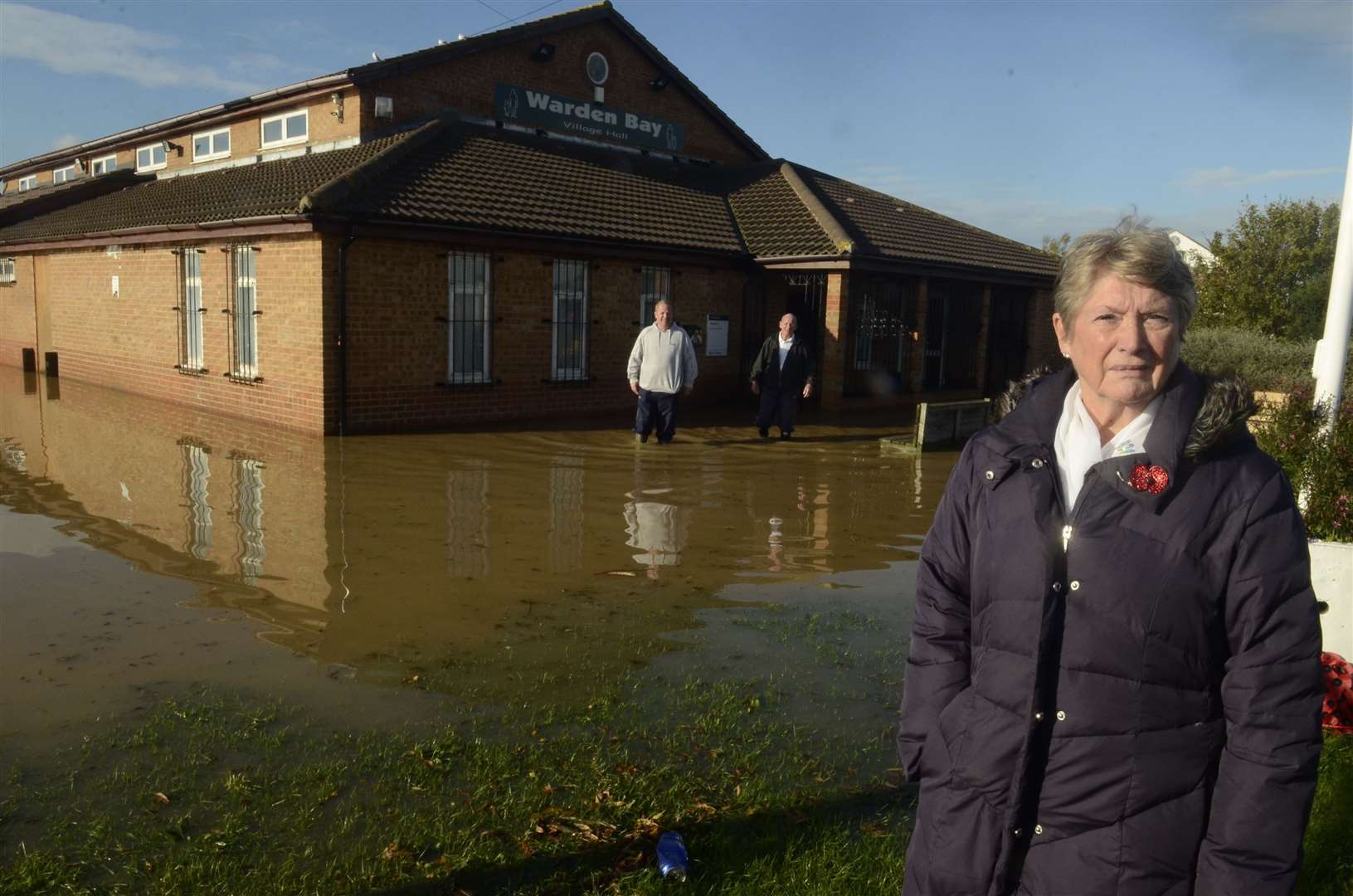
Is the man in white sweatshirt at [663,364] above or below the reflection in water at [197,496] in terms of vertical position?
above

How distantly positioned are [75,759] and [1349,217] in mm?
7510

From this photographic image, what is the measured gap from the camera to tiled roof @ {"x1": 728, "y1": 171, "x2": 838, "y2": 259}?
18.2 m

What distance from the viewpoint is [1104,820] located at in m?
2.05

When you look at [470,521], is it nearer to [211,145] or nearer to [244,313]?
[244,313]

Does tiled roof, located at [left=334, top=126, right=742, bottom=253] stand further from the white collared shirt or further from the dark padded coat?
the dark padded coat

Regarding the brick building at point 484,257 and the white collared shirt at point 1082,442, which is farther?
the brick building at point 484,257

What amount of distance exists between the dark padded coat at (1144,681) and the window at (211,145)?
2375 centimetres

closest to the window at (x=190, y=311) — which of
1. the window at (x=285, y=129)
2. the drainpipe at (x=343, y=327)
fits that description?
the drainpipe at (x=343, y=327)

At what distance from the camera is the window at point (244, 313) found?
14.8 m

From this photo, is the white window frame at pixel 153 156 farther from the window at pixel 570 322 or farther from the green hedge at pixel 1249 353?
the green hedge at pixel 1249 353

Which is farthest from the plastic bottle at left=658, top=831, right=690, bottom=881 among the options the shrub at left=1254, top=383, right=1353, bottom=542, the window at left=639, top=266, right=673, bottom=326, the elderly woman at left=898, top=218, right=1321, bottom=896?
the window at left=639, top=266, right=673, bottom=326

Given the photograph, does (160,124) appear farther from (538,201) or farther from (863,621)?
(863,621)

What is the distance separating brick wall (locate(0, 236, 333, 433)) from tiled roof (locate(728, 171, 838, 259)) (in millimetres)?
8186

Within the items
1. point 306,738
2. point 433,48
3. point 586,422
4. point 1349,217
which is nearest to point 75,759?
point 306,738
